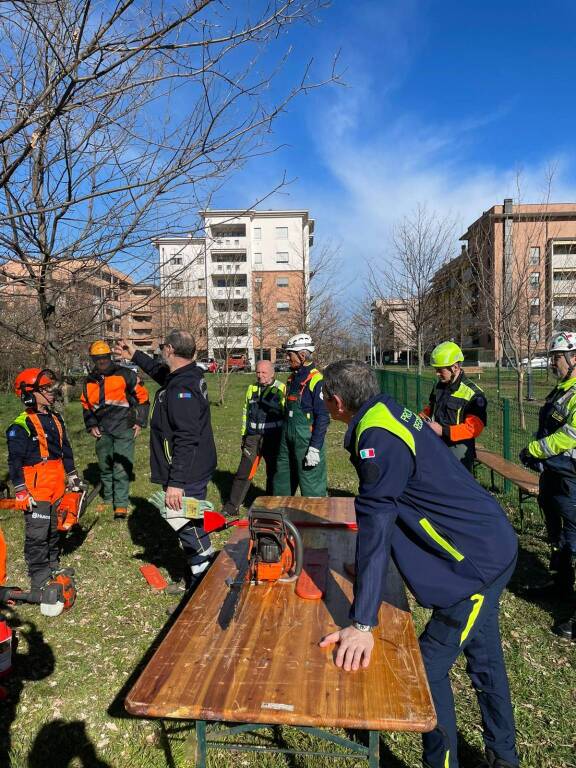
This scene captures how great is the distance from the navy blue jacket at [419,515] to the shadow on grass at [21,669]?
2.27 meters

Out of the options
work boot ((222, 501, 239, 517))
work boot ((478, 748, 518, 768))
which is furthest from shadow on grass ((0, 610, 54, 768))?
work boot ((222, 501, 239, 517))

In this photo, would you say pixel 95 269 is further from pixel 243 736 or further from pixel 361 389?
pixel 243 736

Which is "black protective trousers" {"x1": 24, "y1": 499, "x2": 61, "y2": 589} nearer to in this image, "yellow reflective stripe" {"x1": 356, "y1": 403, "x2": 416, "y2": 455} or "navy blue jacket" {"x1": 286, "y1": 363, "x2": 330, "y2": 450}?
"navy blue jacket" {"x1": 286, "y1": 363, "x2": 330, "y2": 450}

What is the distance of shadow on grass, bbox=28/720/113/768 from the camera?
8.63 feet

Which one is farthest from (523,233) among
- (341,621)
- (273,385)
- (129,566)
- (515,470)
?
(341,621)

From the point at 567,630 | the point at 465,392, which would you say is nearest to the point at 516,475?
the point at 465,392

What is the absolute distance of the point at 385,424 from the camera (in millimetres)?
1920

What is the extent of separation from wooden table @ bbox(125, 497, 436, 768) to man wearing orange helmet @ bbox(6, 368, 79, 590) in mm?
2514

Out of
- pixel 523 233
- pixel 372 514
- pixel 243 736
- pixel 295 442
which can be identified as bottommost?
pixel 243 736

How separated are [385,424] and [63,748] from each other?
2611mm

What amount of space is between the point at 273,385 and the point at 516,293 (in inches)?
276

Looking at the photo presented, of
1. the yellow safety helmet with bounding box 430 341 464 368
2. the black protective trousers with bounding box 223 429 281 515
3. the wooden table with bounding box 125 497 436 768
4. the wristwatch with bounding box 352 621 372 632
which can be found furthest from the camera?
the black protective trousers with bounding box 223 429 281 515

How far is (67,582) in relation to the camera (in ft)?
13.9

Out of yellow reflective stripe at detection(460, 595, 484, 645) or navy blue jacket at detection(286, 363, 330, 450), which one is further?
navy blue jacket at detection(286, 363, 330, 450)
